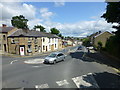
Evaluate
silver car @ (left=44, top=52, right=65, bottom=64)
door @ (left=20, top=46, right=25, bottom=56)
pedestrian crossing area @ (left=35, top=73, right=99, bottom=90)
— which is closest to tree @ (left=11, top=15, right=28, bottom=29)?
door @ (left=20, top=46, right=25, bottom=56)

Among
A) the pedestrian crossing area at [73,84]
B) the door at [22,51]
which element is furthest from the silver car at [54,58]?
the door at [22,51]

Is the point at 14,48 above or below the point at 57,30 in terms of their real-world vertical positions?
below

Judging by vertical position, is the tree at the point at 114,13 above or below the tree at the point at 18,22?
below

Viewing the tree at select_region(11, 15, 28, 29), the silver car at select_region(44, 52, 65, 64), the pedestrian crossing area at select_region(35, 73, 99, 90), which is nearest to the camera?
the pedestrian crossing area at select_region(35, 73, 99, 90)

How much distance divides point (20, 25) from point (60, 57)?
185 ft

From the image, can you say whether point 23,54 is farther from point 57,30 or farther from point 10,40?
point 57,30

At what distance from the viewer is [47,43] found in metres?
40.3

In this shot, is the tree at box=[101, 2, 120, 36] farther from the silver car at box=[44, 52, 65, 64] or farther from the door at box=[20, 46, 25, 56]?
the door at box=[20, 46, 25, 56]

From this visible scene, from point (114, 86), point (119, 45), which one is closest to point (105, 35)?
point (119, 45)

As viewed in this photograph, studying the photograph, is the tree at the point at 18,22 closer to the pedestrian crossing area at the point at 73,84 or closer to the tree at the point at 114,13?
the tree at the point at 114,13

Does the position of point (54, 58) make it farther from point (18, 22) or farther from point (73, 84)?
point (18, 22)

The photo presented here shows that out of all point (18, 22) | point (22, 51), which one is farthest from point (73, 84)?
point (18, 22)

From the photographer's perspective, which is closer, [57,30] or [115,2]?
[115,2]

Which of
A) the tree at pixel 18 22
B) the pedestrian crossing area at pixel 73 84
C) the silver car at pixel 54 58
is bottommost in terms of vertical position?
the pedestrian crossing area at pixel 73 84
